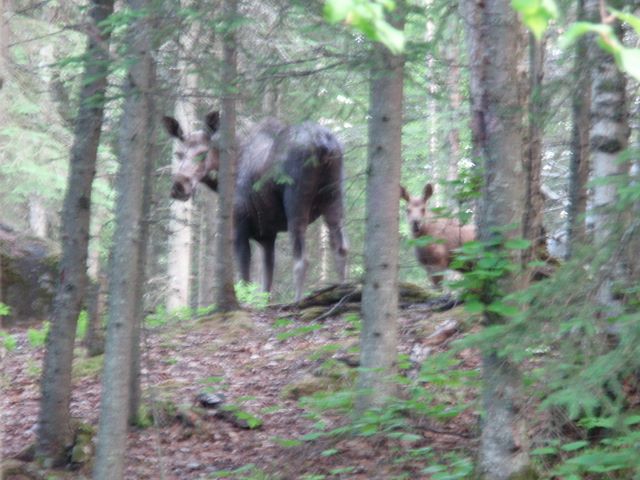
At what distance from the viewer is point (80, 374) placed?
10.3 meters

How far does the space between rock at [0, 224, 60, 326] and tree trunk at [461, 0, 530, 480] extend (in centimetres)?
1063

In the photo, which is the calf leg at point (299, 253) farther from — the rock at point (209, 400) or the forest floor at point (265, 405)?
the rock at point (209, 400)

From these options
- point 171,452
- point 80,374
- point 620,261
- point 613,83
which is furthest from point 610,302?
point 80,374

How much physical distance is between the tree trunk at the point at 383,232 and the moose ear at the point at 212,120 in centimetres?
271

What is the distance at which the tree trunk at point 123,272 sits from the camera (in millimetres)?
Answer: 6723

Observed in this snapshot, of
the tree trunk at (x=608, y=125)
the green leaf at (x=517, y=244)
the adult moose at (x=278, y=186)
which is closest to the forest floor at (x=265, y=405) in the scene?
the green leaf at (x=517, y=244)

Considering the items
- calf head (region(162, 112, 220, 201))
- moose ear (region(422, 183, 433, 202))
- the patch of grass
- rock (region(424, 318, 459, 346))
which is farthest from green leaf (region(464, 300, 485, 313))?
moose ear (region(422, 183, 433, 202))

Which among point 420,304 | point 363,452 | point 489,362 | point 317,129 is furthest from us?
point 317,129

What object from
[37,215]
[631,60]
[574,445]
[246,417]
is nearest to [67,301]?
[246,417]

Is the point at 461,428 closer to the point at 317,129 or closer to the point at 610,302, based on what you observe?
the point at 610,302

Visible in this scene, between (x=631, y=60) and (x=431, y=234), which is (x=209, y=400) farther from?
(x=631, y=60)

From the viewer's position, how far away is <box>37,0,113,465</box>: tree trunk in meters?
7.93

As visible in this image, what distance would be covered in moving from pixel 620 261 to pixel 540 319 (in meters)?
0.55

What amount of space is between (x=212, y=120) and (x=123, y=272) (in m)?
3.34
